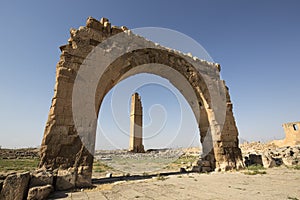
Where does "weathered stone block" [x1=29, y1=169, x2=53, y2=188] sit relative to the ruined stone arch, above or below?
below

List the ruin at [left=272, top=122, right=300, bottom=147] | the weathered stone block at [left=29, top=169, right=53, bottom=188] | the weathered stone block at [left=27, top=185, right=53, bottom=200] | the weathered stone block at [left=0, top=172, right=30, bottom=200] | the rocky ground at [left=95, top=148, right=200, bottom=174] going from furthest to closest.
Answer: the ruin at [left=272, top=122, right=300, bottom=147]
the rocky ground at [left=95, top=148, right=200, bottom=174]
the weathered stone block at [left=29, top=169, right=53, bottom=188]
the weathered stone block at [left=27, top=185, right=53, bottom=200]
the weathered stone block at [left=0, top=172, right=30, bottom=200]

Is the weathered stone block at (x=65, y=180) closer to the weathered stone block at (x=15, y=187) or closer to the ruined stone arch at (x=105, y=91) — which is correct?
the ruined stone arch at (x=105, y=91)

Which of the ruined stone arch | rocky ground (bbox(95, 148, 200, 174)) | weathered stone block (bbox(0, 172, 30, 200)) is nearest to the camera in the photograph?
weathered stone block (bbox(0, 172, 30, 200))

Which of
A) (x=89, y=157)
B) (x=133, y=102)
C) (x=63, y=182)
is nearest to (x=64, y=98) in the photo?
(x=89, y=157)

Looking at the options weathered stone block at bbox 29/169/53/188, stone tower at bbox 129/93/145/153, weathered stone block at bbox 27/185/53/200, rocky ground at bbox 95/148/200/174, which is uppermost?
stone tower at bbox 129/93/145/153

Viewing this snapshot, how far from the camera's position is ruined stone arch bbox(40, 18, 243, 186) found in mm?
4609

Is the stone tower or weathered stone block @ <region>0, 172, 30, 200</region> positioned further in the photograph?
the stone tower

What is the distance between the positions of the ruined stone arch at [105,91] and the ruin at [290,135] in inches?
A: 924

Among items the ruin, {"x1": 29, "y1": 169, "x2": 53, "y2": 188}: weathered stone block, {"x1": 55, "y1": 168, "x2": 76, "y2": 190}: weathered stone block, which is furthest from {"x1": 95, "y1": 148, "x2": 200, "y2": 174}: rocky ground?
the ruin

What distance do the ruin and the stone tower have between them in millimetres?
21727

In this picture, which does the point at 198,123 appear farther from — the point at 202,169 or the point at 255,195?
the point at 255,195

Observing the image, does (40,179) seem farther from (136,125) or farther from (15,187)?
(136,125)

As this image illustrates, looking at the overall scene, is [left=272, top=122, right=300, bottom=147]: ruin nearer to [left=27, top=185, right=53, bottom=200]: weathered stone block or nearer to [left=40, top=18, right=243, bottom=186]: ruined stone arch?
[left=40, top=18, right=243, bottom=186]: ruined stone arch

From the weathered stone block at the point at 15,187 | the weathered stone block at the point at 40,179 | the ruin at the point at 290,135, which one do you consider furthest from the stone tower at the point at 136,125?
the ruin at the point at 290,135
